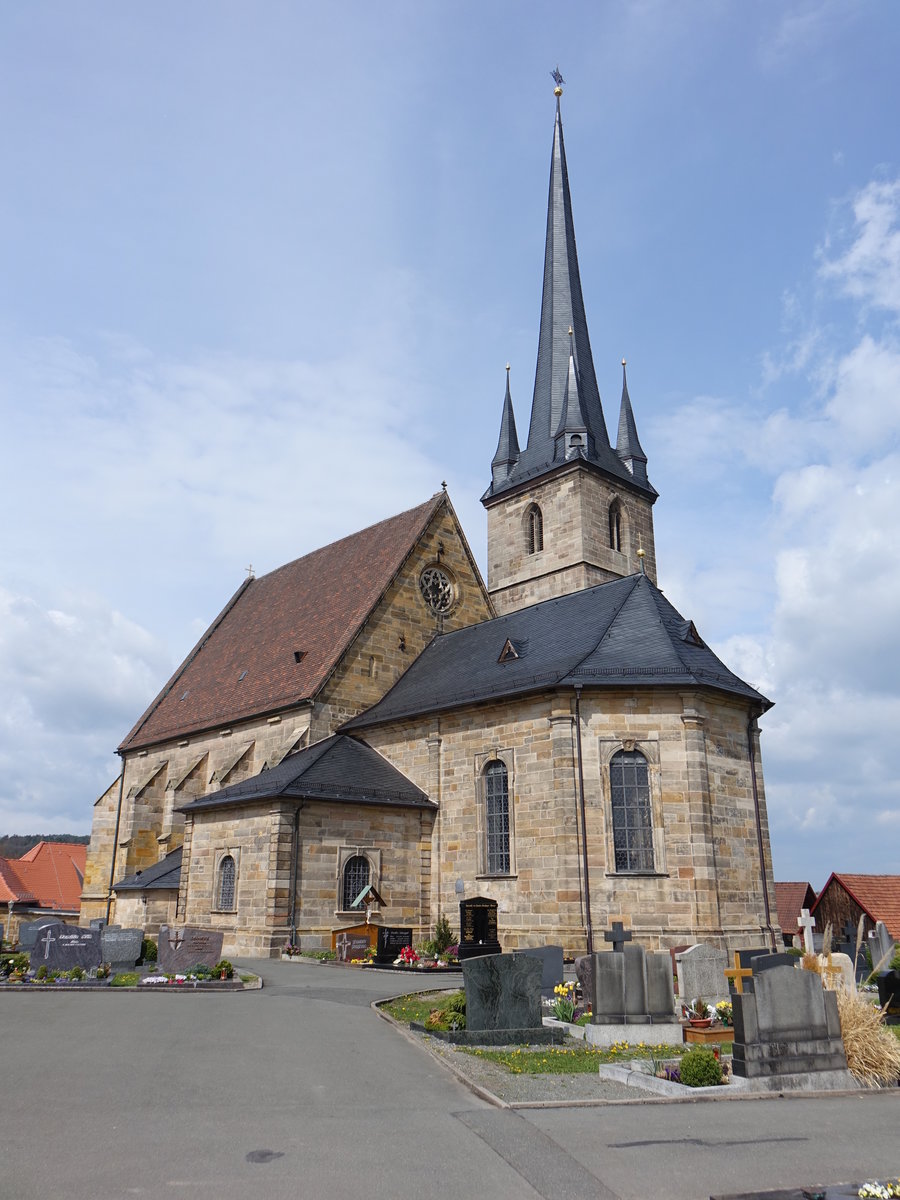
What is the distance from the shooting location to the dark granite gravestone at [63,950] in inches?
714

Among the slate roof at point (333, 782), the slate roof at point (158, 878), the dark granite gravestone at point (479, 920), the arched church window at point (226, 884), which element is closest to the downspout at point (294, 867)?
the slate roof at point (333, 782)

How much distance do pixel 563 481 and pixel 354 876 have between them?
68.0 feet

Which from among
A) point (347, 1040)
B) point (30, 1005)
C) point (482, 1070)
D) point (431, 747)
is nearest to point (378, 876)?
point (431, 747)

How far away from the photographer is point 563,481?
40.1 meters

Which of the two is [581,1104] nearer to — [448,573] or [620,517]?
[448,573]

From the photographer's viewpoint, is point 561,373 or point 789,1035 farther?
point 561,373

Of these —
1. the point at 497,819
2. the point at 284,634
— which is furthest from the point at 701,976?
the point at 284,634

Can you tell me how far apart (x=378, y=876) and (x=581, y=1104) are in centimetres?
1757

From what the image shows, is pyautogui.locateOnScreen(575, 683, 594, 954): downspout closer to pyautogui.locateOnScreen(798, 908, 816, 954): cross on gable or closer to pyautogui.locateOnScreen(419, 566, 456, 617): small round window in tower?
pyautogui.locateOnScreen(798, 908, 816, 954): cross on gable

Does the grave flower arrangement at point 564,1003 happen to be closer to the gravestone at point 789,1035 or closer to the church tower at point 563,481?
the gravestone at point 789,1035

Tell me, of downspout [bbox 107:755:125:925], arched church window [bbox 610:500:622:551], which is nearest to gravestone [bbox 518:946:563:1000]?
downspout [bbox 107:755:125:925]

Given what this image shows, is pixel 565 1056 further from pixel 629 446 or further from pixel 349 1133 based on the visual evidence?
pixel 629 446

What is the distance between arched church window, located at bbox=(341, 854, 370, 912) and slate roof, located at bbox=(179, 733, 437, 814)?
1541mm

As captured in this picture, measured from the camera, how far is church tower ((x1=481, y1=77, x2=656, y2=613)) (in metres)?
39.5
